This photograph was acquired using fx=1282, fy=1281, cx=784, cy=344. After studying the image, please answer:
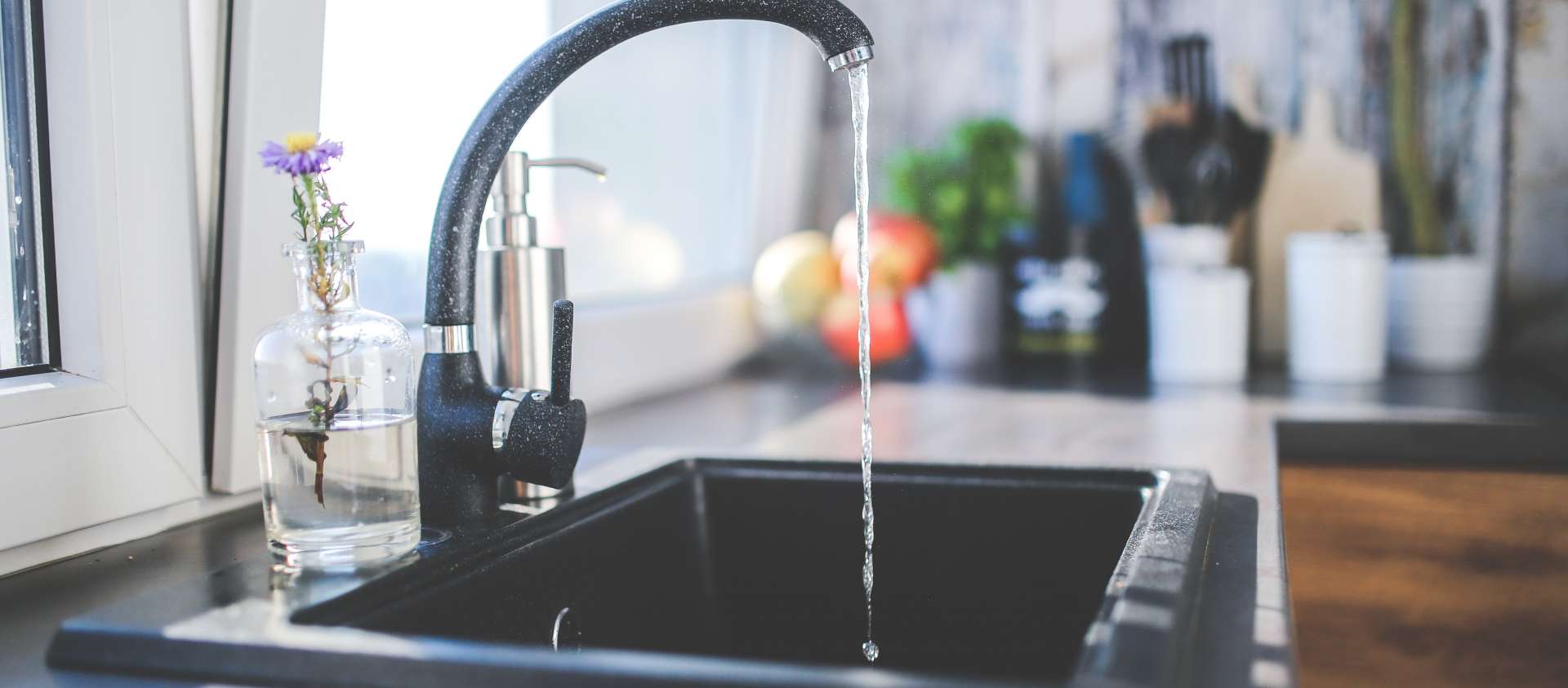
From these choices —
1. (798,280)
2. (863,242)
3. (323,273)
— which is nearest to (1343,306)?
(798,280)

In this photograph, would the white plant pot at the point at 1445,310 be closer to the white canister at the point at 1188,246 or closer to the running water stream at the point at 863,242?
the white canister at the point at 1188,246

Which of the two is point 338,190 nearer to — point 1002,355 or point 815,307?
point 815,307

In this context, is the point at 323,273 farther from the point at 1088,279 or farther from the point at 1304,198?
the point at 1304,198

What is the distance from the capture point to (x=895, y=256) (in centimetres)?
184

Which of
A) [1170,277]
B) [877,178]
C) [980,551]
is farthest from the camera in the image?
[877,178]

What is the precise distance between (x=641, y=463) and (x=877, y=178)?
1.09 metres

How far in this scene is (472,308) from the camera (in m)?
0.73

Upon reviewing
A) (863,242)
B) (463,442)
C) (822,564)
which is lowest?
(822,564)

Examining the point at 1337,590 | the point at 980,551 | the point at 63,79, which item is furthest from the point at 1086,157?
the point at 63,79

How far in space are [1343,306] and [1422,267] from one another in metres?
0.18

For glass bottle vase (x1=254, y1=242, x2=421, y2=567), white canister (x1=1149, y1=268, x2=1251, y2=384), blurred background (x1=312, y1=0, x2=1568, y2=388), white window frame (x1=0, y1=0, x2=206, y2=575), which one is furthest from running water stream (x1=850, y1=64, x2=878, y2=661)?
white canister (x1=1149, y1=268, x2=1251, y2=384)

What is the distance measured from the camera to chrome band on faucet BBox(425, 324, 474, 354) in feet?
2.37

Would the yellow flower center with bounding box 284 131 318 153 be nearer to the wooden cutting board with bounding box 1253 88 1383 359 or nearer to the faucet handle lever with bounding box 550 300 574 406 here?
the faucet handle lever with bounding box 550 300 574 406

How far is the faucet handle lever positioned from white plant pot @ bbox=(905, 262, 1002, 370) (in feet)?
3.91
